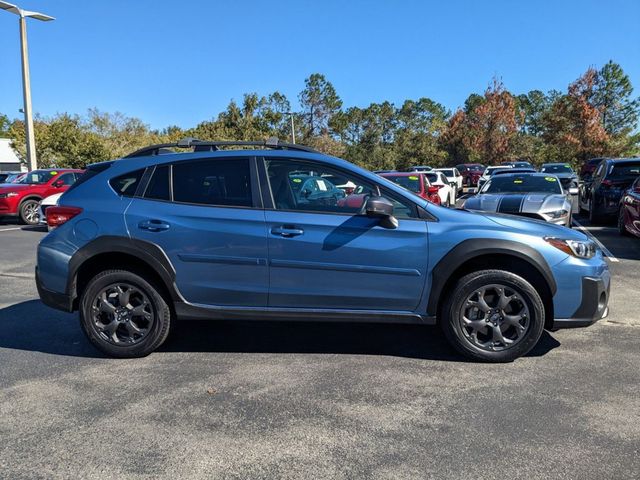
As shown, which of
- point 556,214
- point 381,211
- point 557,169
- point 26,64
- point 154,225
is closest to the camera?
point 381,211

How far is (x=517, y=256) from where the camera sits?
4195 millimetres

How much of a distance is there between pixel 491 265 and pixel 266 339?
2.13 metres

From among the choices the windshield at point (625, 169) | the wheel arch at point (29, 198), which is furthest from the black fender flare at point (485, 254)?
the wheel arch at point (29, 198)

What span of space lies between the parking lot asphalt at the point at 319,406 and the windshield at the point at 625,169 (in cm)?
773

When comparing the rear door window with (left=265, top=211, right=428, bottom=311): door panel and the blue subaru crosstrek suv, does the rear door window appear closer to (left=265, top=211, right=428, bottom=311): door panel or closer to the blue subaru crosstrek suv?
the blue subaru crosstrek suv

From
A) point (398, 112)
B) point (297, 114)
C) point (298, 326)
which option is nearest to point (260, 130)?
point (297, 114)

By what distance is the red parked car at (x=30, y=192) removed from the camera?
1552 centimetres

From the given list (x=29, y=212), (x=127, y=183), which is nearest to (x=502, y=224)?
(x=127, y=183)

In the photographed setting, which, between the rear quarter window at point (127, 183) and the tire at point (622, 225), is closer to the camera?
the rear quarter window at point (127, 183)

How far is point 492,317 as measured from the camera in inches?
169

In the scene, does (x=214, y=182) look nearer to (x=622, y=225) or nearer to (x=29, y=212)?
(x=622, y=225)

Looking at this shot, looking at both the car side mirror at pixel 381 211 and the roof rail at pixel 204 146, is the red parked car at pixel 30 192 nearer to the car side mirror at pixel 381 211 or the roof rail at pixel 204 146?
the roof rail at pixel 204 146

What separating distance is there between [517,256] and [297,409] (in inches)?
79.8

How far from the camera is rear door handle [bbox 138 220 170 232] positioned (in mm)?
4398
